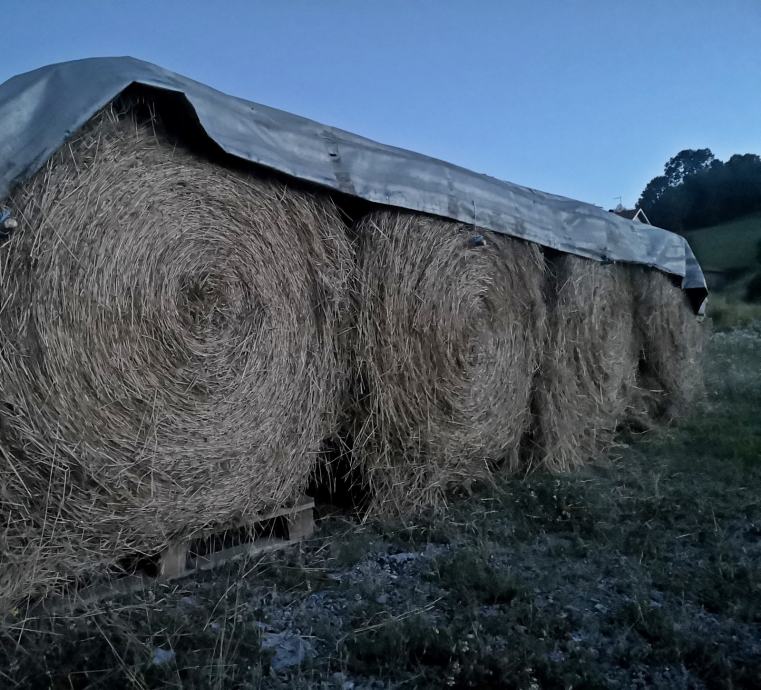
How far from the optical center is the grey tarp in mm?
2664

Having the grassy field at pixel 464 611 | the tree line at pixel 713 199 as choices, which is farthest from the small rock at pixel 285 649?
the tree line at pixel 713 199

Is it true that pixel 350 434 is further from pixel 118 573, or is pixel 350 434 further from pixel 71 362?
pixel 71 362

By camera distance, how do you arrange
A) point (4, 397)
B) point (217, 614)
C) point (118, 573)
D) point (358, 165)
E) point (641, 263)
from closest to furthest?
point (4, 397) < point (217, 614) < point (118, 573) < point (358, 165) < point (641, 263)

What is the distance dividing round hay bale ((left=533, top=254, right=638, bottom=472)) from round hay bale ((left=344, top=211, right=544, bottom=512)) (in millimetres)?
312

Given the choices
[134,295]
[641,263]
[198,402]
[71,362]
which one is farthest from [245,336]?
[641,263]

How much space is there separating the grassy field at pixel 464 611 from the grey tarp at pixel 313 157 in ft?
5.92

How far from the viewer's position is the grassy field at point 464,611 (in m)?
2.46

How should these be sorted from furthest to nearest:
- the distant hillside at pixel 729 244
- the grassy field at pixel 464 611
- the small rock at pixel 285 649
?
the distant hillside at pixel 729 244, the small rock at pixel 285 649, the grassy field at pixel 464 611

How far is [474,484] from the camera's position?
5.11m

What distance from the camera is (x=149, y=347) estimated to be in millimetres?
3082

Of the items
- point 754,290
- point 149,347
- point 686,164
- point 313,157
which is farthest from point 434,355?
point 686,164

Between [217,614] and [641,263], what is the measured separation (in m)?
5.43

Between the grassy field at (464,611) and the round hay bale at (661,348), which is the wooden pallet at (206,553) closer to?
the grassy field at (464,611)

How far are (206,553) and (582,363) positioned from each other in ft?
12.2
